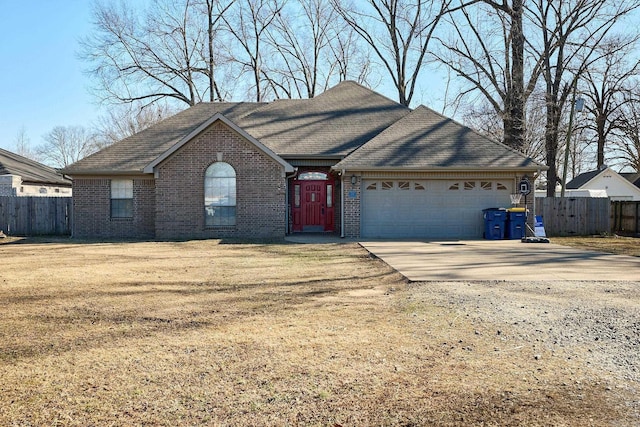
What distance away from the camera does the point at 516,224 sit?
16375 mm

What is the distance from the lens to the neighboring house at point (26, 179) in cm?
2475

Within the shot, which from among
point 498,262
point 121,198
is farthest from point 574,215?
point 121,198

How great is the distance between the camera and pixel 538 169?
1631 cm

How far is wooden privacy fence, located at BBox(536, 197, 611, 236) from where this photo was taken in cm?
2006

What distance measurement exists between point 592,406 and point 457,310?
2707 millimetres

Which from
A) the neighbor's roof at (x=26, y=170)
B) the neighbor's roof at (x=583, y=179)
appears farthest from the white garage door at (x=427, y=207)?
the neighbor's roof at (x=583, y=179)

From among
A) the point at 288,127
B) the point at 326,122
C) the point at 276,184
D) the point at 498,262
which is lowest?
the point at 498,262

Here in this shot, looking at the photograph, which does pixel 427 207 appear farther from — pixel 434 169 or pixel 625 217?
pixel 625 217

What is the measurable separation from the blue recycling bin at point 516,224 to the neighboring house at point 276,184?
0.81 m

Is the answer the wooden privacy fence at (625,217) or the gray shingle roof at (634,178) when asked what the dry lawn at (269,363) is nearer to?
the wooden privacy fence at (625,217)

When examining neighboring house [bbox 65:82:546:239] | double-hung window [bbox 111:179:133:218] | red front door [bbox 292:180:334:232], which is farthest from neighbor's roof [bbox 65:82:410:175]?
red front door [bbox 292:180:334:232]

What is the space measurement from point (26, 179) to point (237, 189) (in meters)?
15.6

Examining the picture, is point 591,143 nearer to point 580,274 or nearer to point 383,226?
point 383,226

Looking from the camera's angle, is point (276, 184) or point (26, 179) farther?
point (26, 179)
